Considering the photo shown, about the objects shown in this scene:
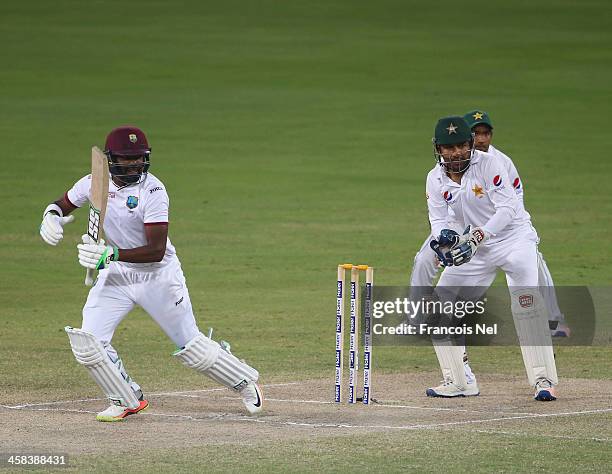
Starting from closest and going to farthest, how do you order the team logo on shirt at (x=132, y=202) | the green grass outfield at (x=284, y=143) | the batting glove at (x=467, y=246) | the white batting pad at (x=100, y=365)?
the white batting pad at (x=100, y=365) < the team logo on shirt at (x=132, y=202) < the batting glove at (x=467, y=246) < the green grass outfield at (x=284, y=143)

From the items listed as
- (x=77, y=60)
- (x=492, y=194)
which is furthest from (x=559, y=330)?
(x=77, y=60)

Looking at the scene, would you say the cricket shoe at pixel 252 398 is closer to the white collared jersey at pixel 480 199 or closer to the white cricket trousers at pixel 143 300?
the white cricket trousers at pixel 143 300

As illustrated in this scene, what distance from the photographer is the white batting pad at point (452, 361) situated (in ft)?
33.2

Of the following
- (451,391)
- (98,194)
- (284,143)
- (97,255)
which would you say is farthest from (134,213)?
(284,143)

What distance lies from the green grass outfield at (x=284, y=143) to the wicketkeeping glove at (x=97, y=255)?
5.03 feet

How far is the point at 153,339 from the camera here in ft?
42.6

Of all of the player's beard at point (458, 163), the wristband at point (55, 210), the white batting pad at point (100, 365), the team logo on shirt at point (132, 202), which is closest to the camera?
the white batting pad at point (100, 365)

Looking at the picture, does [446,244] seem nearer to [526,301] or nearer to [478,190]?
[478,190]

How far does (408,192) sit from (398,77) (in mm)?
10773

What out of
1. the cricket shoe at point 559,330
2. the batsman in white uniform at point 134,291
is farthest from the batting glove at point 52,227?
the cricket shoe at point 559,330

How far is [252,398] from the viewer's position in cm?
934

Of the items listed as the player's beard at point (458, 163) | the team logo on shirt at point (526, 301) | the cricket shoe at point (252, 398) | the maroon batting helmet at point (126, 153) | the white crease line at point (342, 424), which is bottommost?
the white crease line at point (342, 424)

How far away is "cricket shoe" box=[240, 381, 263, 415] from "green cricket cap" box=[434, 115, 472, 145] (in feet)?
6.85

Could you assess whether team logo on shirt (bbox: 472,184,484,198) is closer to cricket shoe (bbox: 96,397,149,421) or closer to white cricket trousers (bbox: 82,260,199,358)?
white cricket trousers (bbox: 82,260,199,358)
